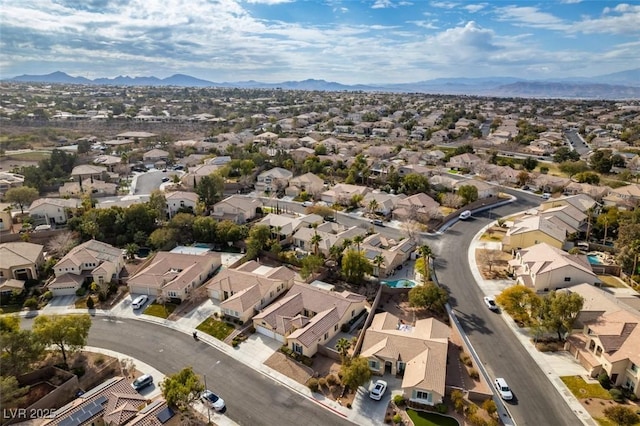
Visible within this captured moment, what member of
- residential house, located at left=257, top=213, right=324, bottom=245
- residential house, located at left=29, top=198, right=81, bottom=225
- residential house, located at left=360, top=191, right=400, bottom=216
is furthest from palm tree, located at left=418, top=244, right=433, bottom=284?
residential house, located at left=29, top=198, right=81, bottom=225

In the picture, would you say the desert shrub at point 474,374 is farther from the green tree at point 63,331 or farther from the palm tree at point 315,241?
the green tree at point 63,331

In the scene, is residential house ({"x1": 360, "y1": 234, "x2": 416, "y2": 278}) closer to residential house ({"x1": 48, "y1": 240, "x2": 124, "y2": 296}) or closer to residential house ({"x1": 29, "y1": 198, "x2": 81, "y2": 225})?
residential house ({"x1": 48, "y1": 240, "x2": 124, "y2": 296})

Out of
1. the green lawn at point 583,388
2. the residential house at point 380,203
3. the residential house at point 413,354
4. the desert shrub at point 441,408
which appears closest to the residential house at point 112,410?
the residential house at point 413,354

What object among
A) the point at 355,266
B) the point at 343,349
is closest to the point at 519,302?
the point at 355,266

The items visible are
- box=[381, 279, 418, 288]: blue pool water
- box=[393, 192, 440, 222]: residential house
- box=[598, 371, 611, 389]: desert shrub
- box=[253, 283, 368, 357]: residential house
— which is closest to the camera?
box=[598, 371, 611, 389]: desert shrub

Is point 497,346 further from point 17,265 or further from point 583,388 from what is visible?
point 17,265
